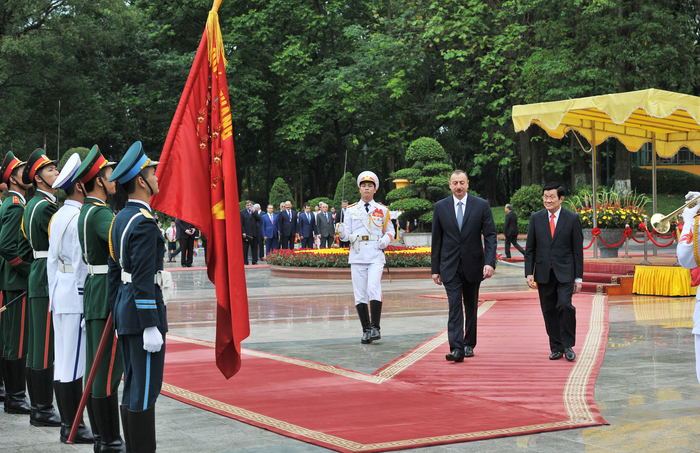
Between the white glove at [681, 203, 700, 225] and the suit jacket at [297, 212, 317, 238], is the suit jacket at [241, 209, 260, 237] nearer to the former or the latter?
the suit jacket at [297, 212, 317, 238]

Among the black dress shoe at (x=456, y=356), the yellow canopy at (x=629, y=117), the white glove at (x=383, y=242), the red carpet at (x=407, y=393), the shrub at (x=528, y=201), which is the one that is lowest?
the red carpet at (x=407, y=393)

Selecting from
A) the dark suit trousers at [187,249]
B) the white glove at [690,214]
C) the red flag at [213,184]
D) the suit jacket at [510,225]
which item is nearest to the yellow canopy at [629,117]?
the suit jacket at [510,225]

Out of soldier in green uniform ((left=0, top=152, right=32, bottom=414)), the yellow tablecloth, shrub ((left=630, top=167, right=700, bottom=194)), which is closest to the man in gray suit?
the yellow tablecloth

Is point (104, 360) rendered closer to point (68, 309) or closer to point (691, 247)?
point (68, 309)

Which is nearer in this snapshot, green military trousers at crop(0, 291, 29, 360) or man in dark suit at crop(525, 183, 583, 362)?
green military trousers at crop(0, 291, 29, 360)

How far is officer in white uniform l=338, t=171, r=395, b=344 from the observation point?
31.8 ft

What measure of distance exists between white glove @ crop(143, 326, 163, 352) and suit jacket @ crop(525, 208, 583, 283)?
544 centimetres

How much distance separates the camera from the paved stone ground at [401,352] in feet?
17.0

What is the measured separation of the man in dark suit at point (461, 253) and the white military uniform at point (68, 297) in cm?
419

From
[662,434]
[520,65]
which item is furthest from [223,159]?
[520,65]

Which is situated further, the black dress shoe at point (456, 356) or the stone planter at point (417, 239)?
the stone planter at point (417, 239)

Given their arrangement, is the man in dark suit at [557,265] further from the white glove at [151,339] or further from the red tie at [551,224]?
the white glove at [151,339]

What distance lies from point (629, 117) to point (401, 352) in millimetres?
8799

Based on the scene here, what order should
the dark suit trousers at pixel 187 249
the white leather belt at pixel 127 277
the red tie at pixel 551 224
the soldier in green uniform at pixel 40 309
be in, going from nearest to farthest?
the white leather belt at pixel 127 277, the soldier in green uniform at pixel 40 309, the red tie at pixel 551 224, the dark suit trousers at pixel 187 249
